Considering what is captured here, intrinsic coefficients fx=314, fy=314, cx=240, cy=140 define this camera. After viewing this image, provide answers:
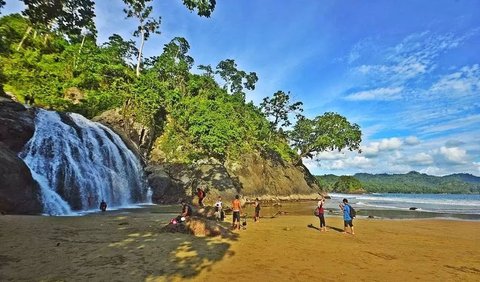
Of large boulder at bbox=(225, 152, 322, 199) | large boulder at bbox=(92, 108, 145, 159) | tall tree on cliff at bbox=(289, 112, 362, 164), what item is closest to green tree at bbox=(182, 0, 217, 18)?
large boulder at bbox=(92, 108, 145, 159)

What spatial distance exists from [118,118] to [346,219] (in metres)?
35.1

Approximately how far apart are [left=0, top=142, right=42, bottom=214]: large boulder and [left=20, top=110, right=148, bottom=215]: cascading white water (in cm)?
133

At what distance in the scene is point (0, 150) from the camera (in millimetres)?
16188

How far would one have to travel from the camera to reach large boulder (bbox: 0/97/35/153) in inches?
808

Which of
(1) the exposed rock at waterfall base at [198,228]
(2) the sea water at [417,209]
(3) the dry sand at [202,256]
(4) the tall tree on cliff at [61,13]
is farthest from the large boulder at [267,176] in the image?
(4) the tall tree on cliff at [61,13]

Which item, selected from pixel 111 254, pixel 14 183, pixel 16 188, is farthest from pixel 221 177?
pixel 111 254

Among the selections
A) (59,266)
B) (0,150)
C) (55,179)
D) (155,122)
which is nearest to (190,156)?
(155,122)

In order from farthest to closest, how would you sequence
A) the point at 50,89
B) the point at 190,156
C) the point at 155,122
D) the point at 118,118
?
the point at 155,122 < the point at 190,156 < the point at 118,118 < the point at 50,89

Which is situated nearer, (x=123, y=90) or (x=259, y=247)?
(x=259, y=247)

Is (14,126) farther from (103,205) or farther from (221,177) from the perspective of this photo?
(221,177)

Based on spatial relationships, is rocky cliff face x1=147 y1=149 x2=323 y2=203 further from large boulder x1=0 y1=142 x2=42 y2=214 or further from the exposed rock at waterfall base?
the exposed rock at waterfall base

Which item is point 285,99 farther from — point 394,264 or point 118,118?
point 394,264

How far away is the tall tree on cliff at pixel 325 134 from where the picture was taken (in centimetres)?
6531

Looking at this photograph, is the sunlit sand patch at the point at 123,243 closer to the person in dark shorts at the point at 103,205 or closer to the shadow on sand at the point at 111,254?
the shadow on sand at the point at 111,254
